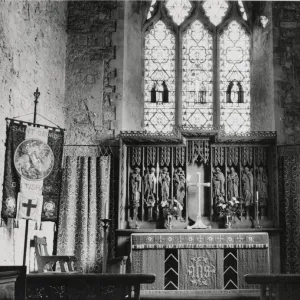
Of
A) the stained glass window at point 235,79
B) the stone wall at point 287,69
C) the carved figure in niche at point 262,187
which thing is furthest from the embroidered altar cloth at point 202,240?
the stained glass window at point 235,79

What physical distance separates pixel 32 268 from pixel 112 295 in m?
4.14

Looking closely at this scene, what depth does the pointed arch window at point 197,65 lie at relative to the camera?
11648 millimetres

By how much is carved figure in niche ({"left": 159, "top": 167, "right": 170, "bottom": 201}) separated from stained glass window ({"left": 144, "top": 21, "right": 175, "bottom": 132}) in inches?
49.2

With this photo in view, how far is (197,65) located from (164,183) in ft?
8.77

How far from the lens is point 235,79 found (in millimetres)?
11766

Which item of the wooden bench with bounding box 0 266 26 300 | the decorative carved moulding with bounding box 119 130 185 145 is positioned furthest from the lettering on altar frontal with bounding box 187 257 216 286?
the wooden bench with bounding box 0 266 26 300

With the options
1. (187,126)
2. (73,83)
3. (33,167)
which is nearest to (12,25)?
(33,167)

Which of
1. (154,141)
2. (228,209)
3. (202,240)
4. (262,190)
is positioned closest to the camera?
(202,240)

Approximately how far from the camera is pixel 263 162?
10.5 m

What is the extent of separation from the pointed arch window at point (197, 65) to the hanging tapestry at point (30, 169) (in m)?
3.04

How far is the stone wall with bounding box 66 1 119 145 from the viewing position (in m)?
11.0

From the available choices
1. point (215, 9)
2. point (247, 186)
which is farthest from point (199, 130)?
point (215, 9)

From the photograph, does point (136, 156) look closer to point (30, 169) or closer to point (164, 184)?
point (164, 184)

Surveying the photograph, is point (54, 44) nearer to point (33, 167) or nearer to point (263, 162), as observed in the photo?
point (33, 167)
